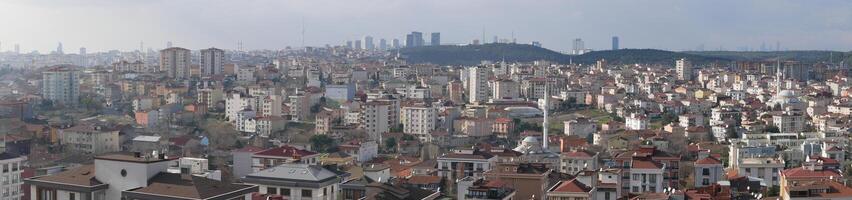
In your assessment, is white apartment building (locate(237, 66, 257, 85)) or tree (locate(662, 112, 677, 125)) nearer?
tree (locate(662, 112, 677, 125))

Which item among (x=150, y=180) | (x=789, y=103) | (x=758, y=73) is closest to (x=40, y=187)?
(x=150, y=180)

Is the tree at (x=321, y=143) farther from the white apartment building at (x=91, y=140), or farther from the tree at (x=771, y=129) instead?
the tree at (x=771, y=129)

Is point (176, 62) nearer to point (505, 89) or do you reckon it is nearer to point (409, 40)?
point (505, 89)

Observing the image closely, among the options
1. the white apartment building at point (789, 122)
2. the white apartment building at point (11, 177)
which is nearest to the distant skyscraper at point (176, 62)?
the white apartment building at point (789, 122)

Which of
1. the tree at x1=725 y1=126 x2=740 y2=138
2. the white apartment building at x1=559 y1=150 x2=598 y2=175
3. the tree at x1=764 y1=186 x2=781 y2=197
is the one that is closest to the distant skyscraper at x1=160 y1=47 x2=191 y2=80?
the tree at x1=725 y1=126 x2=740 y2=138

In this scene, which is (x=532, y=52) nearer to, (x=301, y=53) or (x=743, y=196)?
(x=301, y=53)

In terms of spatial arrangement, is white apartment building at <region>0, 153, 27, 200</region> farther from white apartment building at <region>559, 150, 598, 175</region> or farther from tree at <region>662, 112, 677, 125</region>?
tree at <region>662, 112, 677, 125</region>
